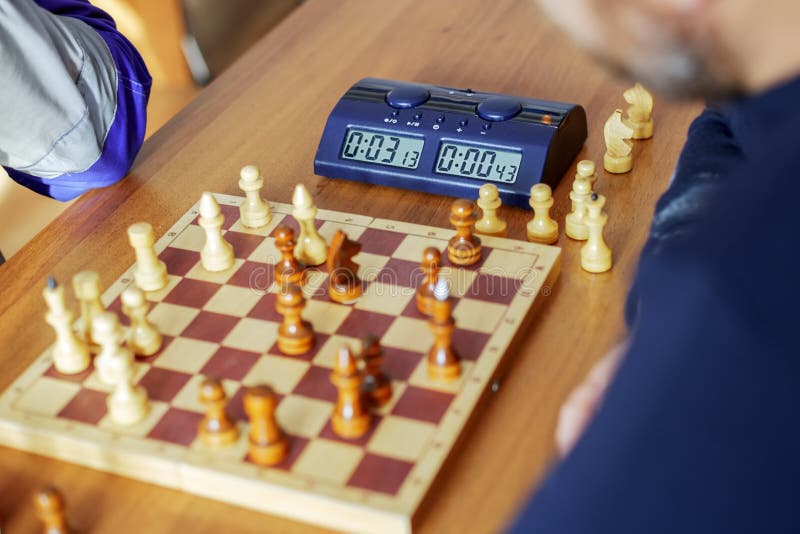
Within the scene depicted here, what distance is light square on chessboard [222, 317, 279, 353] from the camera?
1268 millimetres

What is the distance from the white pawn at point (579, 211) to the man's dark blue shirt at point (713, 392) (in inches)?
27.4

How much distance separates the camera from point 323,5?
7.31 feet

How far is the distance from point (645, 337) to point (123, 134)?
3.89 feet

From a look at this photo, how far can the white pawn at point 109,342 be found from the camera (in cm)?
119

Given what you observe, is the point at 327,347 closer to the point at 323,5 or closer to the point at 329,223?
the point at 329,223

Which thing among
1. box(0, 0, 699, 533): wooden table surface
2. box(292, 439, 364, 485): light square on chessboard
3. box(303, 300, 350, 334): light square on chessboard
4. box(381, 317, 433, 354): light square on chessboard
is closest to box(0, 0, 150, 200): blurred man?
box(0, 0, 699, 533): wooden table surface

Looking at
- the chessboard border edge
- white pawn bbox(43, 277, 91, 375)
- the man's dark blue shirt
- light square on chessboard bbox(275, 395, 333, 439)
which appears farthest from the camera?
white pawn bbox(43, 277, 91, 375)

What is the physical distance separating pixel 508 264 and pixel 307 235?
0.29 meters

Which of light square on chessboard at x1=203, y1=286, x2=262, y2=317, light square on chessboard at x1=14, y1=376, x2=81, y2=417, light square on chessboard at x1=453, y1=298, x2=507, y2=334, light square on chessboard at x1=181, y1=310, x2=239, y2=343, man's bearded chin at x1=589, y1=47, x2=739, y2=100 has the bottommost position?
light square on chessboard at x1=453, y1=298, x2=507, y2=334

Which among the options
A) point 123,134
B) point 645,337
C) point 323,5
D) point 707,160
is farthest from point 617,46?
point 323,5

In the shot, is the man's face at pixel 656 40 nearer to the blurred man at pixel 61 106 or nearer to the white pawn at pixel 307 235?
the white pawn at pixel 307 235

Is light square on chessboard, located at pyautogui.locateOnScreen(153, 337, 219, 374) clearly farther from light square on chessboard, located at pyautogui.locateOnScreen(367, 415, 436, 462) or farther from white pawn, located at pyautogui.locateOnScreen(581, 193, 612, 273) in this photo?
white pawn, located at pyautogui.locateOnScreen(581, 193, 612, 273)

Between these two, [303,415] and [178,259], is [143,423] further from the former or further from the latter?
[178,259]

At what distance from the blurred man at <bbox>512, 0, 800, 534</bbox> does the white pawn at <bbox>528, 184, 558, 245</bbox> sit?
636 millimetres
